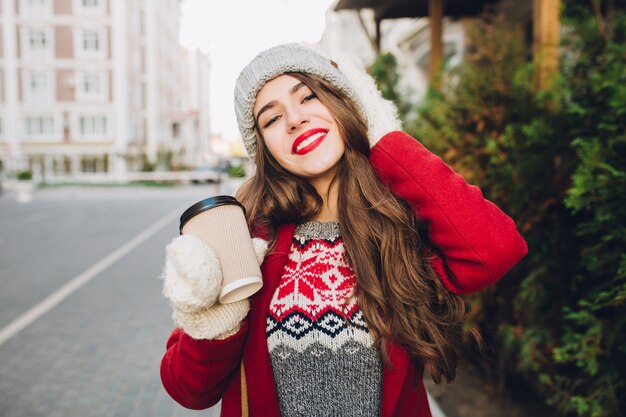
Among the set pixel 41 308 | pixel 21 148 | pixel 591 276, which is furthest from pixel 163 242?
pixel 21 148

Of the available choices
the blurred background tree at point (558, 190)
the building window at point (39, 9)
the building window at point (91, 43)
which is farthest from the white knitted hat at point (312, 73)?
the building window at point (39, 9)

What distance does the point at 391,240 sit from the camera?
168cm

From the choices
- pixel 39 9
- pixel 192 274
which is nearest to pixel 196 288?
pixel 192 274

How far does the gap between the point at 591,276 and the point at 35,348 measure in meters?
4.87

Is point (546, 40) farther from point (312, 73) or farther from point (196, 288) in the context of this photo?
point (196, 288)

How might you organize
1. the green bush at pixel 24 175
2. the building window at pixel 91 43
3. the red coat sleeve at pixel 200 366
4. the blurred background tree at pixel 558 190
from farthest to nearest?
the building window at pixel 91 43 → the green bush at pixel 24 175 → the blurred background tree at pixel 558 190 → the red coat sleeve at pixel 200 366

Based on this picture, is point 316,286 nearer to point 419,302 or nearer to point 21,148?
point 419,302

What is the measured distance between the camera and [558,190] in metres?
2.83

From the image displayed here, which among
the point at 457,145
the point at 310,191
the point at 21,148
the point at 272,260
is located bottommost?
the point at 272,260

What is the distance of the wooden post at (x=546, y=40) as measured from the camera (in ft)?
11.1

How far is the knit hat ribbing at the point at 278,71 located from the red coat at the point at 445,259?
30 cm

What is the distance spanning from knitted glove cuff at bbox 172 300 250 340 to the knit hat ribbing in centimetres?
68

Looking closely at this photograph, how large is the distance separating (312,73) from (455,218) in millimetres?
644

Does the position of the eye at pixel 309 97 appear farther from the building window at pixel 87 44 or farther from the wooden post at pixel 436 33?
the building window at pixel 87 44
